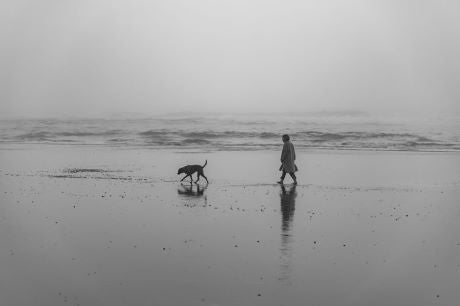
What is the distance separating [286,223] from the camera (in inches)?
465

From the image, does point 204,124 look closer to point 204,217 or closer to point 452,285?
point 204,217

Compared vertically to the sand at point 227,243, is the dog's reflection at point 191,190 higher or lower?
lower

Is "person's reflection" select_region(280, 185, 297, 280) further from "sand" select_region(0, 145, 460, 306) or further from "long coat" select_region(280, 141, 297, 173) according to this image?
"long coat" select_region(280, 141, 297, 173)

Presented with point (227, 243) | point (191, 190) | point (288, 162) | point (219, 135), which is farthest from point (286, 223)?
point (219, 135)

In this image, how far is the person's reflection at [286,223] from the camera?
830 cm

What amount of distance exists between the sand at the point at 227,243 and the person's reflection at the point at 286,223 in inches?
1.6

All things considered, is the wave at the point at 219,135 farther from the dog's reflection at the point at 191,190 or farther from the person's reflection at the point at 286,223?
the person's reflection at the point at 286,223

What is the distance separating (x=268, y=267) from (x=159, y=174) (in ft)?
48.3

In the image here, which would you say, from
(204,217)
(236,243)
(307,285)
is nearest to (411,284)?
(307,285)

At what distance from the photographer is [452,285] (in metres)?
7.35

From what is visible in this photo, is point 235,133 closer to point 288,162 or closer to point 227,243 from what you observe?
point 288,162

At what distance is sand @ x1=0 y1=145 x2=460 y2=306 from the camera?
7066 millimetres

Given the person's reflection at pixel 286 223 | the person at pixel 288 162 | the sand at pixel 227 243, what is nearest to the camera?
the sand at pixel 227 243

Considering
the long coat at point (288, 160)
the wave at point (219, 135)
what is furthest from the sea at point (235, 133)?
the long coat at point (288, 160)
